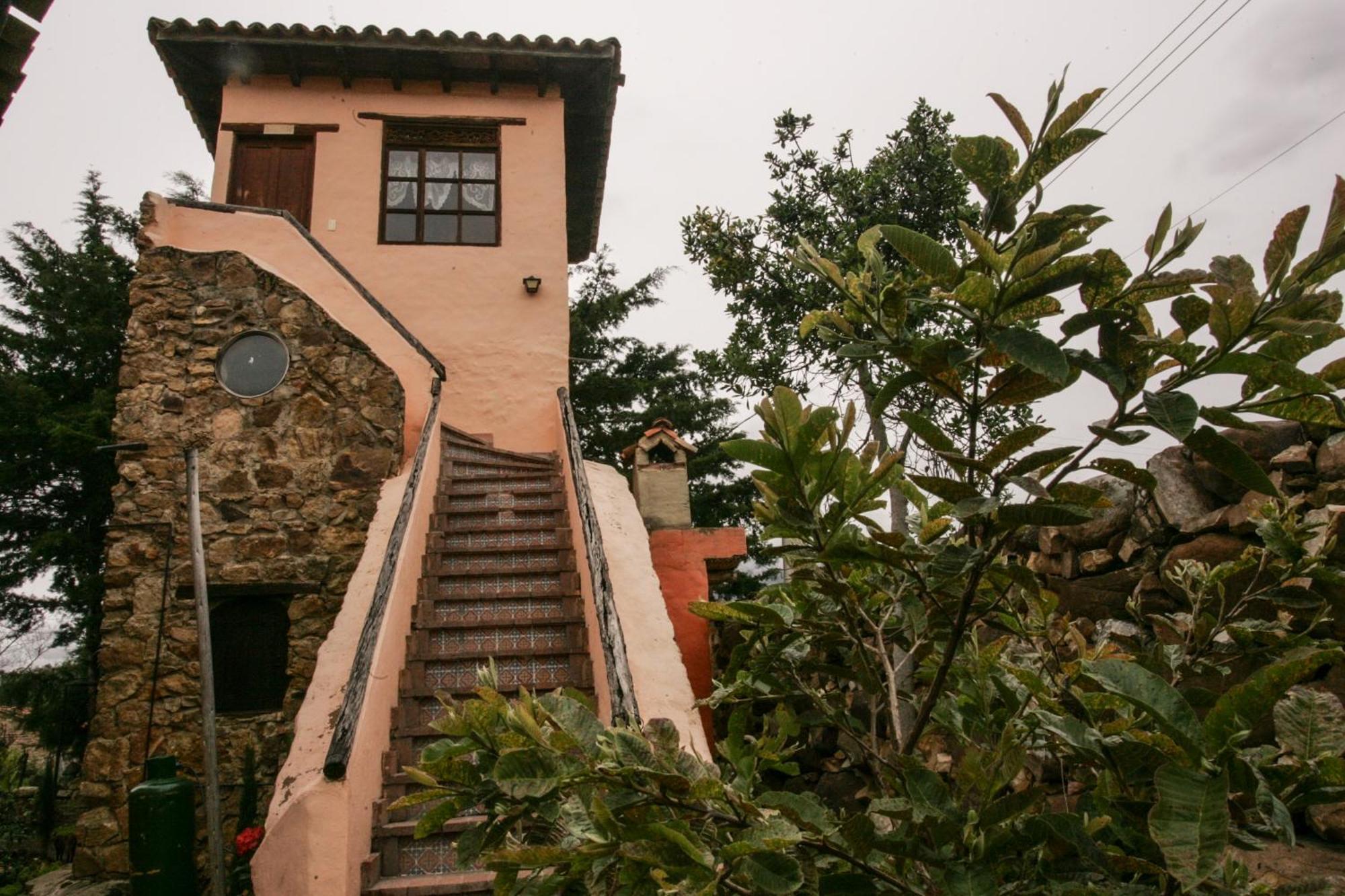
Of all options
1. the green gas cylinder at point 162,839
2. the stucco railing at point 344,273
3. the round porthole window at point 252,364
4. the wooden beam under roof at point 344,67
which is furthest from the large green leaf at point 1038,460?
the wooden beam under roof at point 344,67

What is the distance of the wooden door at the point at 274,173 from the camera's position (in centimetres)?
777

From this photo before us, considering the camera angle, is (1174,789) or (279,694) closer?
(1174,789)

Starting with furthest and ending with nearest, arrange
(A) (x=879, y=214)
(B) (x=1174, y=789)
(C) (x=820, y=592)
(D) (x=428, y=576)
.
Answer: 1. (A) (x=879, y=214)
2. (D) (x=428, y=576)
3. (C) (x=820, y=592)
4. (B) (x=1174, y=789)

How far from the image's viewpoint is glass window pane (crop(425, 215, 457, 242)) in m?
8.08

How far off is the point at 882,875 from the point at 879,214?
8.73m

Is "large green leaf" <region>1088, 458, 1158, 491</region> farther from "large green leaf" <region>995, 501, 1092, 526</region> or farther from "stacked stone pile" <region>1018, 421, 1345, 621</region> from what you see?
"stacked stone pile" <region>1018, 421, 1345, 621</region>

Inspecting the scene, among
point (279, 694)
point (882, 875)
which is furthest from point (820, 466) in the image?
point (279, 694)

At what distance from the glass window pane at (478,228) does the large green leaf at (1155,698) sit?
788 centimetres

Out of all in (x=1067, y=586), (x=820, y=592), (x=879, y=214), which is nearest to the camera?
(x=820, y=592)

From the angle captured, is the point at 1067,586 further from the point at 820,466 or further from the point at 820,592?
the point at 820,466

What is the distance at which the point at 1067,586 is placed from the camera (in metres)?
3.75

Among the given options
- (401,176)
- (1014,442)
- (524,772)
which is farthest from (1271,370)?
(401,176)

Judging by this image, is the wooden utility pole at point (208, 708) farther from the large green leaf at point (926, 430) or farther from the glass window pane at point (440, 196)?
the glass window pane at point (440, 196)

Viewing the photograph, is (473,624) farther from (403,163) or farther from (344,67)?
(344,67)
